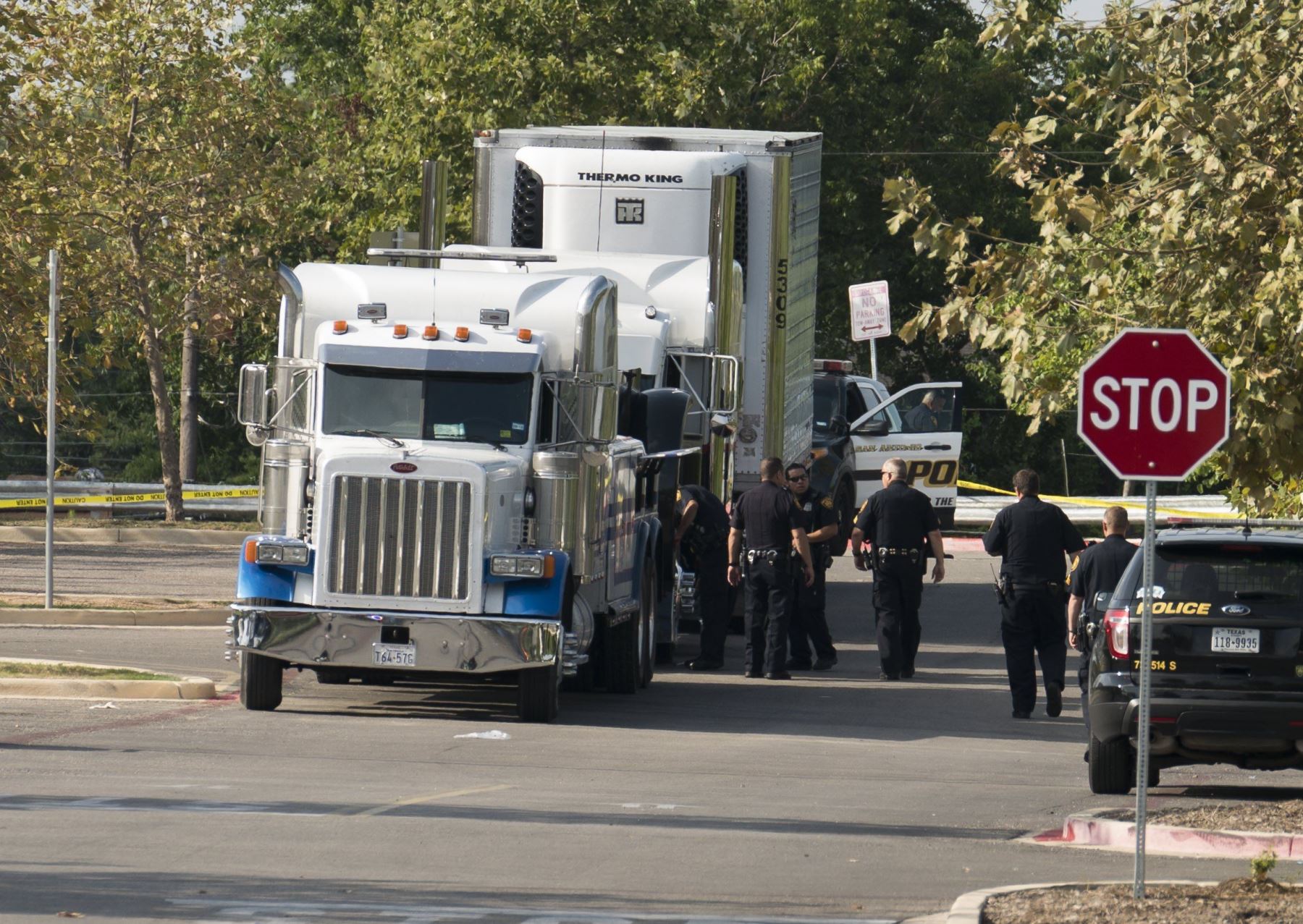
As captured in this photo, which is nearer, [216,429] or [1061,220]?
[1061,220]

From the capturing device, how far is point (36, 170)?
26.3m

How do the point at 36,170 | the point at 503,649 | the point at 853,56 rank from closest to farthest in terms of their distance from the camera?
1. the point at 503,649
2. the point at 36,170
3. the point at 853,56

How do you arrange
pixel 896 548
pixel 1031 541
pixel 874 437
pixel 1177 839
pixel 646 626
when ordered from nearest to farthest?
pixel 1177 839, pixel 1031 541, pixel 646 626, pixel 896 548, pixel 874 437

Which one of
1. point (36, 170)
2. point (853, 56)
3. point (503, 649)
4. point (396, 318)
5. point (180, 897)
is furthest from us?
point (853, 56)

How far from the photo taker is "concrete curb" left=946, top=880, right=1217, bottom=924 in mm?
8438

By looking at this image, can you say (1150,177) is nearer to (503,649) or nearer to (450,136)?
(503,649)

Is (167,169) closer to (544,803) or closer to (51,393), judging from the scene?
(51,393)

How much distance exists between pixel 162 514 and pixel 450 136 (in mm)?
7638

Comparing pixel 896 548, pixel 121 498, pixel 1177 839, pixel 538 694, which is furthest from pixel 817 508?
pixel 121 498

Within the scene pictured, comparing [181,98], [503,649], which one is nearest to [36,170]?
[181,98]

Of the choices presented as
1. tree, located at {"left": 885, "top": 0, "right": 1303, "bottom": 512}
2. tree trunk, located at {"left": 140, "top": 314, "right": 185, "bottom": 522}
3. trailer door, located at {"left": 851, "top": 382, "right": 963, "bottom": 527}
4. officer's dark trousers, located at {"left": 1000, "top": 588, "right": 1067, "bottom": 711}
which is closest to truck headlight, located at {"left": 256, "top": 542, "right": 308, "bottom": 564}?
tree, located at {"left": 885, "top": 0, "right": 1303, "bottom": 512}

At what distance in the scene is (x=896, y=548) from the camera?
1822 cm

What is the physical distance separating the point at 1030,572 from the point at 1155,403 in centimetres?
685

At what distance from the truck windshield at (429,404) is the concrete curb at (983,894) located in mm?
6708
